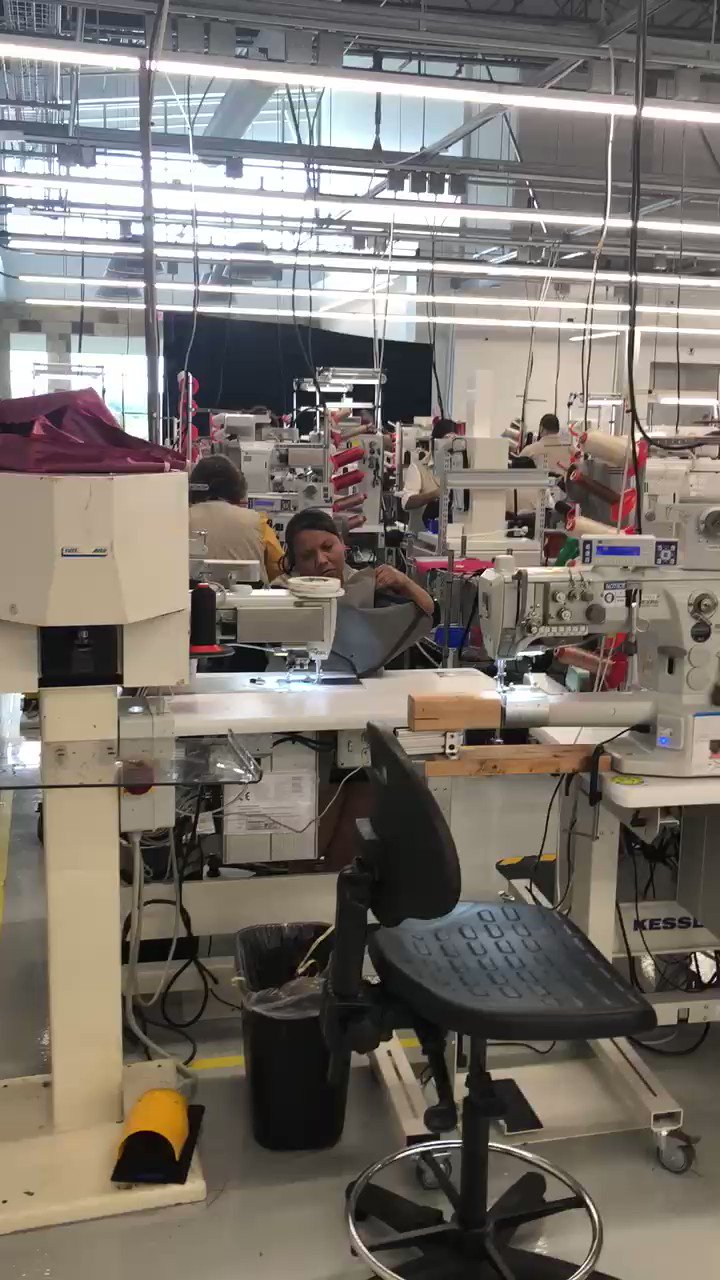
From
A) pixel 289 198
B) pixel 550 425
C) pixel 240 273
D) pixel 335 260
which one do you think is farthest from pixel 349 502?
pixel 240 273

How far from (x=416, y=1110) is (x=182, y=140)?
6.39 meters

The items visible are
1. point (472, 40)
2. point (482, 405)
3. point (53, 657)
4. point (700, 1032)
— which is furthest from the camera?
point (482, 405)

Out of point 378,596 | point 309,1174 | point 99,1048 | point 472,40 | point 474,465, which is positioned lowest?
point 309,1174

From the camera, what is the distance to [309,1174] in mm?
2230

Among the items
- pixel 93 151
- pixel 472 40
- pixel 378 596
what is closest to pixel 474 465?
pixel 472 40

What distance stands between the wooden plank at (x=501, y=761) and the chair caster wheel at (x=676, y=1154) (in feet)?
2.59

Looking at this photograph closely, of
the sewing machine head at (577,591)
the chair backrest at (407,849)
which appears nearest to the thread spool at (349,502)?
the sewing machine head at (577,591)

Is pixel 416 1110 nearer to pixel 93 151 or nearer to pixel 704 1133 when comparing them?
pixel 704 1133

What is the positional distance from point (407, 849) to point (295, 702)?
1.29 metres

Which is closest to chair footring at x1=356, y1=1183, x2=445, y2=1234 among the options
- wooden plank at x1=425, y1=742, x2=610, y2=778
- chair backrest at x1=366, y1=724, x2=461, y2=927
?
chair backrest at x1=366, y1=724, x2=461, y2=927

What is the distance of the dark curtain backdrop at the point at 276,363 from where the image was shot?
13125 mm

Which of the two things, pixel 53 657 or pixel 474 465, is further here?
pixel 474 465

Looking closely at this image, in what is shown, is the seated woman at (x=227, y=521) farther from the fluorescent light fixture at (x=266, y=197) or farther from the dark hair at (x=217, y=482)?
the fluorescent light fixture at (x=266, y=197)

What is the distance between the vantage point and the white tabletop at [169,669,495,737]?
106 inches
